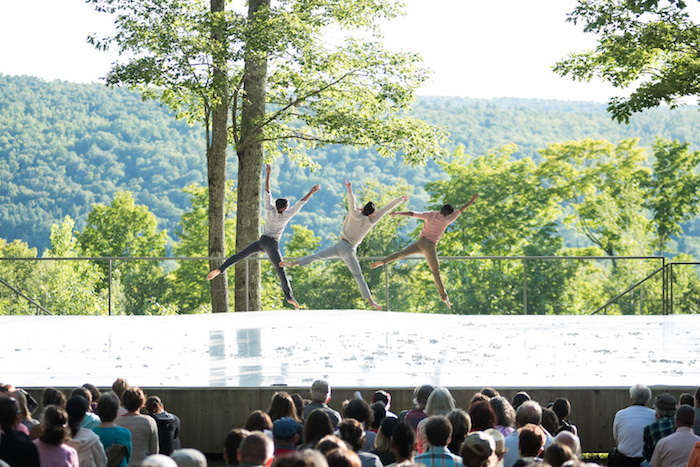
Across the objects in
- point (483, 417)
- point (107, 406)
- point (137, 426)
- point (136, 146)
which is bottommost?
point (137, 426)

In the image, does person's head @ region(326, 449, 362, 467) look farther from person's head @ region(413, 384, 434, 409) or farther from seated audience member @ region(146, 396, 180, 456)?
seated audience member @ region(146, 396, 180, 456)

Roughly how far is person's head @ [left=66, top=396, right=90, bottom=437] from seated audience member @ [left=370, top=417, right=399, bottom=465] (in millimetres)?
1943

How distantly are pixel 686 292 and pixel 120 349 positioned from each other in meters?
36.6

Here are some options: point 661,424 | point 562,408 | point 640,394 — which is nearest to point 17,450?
point 562,408

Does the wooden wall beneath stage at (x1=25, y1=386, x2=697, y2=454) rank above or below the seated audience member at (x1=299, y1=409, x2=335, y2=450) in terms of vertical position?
below

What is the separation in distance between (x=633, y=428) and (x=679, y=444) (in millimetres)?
1036

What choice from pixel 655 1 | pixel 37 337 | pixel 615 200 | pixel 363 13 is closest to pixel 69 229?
pixel 615 200

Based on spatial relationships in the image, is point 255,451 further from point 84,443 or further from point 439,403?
point 439,403

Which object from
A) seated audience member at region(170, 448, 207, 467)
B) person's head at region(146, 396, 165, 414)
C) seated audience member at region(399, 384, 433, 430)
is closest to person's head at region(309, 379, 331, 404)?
seated audience member at region(399, 384, 433, 430)

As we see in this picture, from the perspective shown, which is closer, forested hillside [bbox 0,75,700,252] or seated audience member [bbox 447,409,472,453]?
seated audience member [bbox 447,409,472,453]

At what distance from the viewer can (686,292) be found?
41156mm

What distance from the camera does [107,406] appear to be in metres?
5.69

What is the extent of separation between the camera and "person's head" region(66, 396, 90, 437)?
548cm

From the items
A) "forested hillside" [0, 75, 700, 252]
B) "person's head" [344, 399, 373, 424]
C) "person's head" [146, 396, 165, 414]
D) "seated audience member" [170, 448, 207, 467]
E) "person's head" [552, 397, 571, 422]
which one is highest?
"forested hillside" [0, 75, 700, 252]
